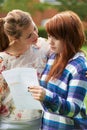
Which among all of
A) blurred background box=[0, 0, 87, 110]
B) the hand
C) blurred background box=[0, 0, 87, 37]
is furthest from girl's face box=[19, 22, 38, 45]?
blurred background box=[0, 0, 87, 37]

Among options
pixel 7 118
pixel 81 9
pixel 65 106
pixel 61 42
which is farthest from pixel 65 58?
pixel 81 9

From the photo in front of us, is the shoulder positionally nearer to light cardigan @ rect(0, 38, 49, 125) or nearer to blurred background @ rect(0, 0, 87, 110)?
light cardigan @ rect(0, 38, 49, 125)

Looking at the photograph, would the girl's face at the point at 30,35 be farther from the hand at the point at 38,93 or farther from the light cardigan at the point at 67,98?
the hand at the point at 38,93

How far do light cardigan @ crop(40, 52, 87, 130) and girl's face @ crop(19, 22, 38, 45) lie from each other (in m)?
0.18

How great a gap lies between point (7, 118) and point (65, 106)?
1.23 ft

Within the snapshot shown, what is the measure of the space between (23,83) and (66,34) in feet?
0.79

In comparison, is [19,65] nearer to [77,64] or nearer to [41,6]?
[77,64]

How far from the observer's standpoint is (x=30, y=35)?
73.2 inches

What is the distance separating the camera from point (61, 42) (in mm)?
1713

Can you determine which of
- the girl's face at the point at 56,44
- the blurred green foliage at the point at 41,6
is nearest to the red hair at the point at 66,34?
the girl's face at the point at 56,44

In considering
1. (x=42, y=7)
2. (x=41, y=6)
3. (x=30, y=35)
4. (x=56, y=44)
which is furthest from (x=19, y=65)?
(x=42, y=7)

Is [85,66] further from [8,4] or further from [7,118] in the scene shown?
[8,4]

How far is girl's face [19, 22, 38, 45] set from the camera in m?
1.85

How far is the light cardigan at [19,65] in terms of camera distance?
6.20 ft
